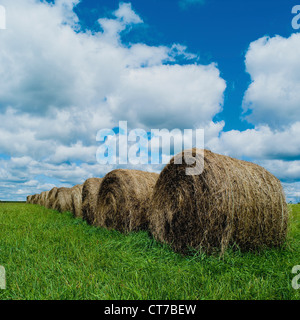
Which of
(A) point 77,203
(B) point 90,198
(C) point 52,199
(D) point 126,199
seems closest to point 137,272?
(D) point 126,199

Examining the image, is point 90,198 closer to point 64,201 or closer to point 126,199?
point 126,199

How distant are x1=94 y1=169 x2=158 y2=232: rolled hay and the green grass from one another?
4.38ft

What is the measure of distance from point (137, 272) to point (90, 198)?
21.9ft

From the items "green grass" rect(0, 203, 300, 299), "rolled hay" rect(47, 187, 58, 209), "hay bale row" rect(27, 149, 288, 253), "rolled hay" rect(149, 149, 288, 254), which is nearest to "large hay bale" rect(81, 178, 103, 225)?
"green grass" rect(0, 203, 300, 299)

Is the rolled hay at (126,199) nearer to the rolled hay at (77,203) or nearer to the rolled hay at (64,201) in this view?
the rolled hay at (77,203)

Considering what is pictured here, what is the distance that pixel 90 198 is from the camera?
10.2 meters

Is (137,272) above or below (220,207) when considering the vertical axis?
below

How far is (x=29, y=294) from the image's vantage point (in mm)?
3258
